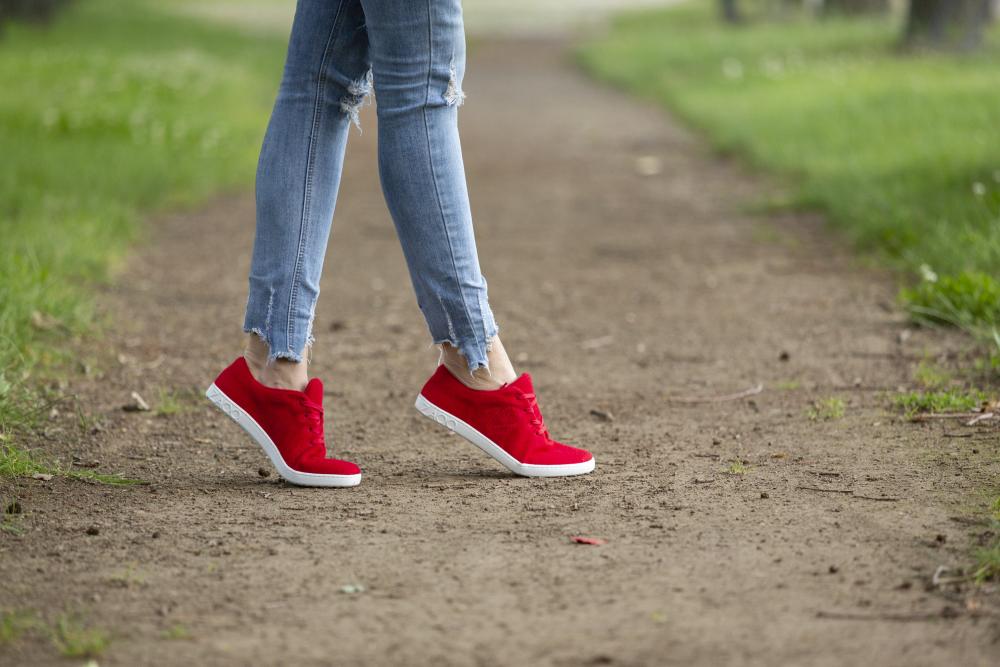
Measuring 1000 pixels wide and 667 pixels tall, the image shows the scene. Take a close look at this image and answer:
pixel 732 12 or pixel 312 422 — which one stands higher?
pixel 732 12

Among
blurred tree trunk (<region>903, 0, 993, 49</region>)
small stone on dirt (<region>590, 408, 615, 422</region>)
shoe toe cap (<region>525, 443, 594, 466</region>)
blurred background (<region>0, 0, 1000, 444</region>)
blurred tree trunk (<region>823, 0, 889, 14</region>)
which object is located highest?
blurred tree trunk (<region>823, 0, 889, 14</region>)

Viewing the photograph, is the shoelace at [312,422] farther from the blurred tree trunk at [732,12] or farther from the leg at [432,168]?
the blurred tree trunk at [732,12]

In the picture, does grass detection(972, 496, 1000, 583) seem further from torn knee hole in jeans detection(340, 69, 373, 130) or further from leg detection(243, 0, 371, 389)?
torn knee hole in jeans detection(340, 69, 373, 130)

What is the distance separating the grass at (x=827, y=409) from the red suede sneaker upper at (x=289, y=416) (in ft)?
3.82

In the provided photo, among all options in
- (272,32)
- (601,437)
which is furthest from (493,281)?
(272,32)

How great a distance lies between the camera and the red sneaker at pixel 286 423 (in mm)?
2678

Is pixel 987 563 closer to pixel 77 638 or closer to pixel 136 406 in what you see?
pixel 77 638

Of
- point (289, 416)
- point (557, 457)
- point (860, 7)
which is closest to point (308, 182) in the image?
point (289, 416)

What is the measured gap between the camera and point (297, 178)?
269cm

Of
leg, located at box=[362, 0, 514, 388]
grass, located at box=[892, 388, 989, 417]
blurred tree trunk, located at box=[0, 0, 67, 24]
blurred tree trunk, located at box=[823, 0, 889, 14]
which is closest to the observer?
leg, located at box=[362, 0, 514, 388]

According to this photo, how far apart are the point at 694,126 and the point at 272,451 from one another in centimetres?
829

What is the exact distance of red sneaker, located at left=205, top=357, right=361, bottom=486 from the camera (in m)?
2.68

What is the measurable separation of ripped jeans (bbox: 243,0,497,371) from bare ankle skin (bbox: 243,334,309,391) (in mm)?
26

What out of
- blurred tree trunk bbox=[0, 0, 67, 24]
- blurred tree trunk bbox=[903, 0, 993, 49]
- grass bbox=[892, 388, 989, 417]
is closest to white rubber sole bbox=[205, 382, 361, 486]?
grass bbox=[892, 388, 989, 417]
